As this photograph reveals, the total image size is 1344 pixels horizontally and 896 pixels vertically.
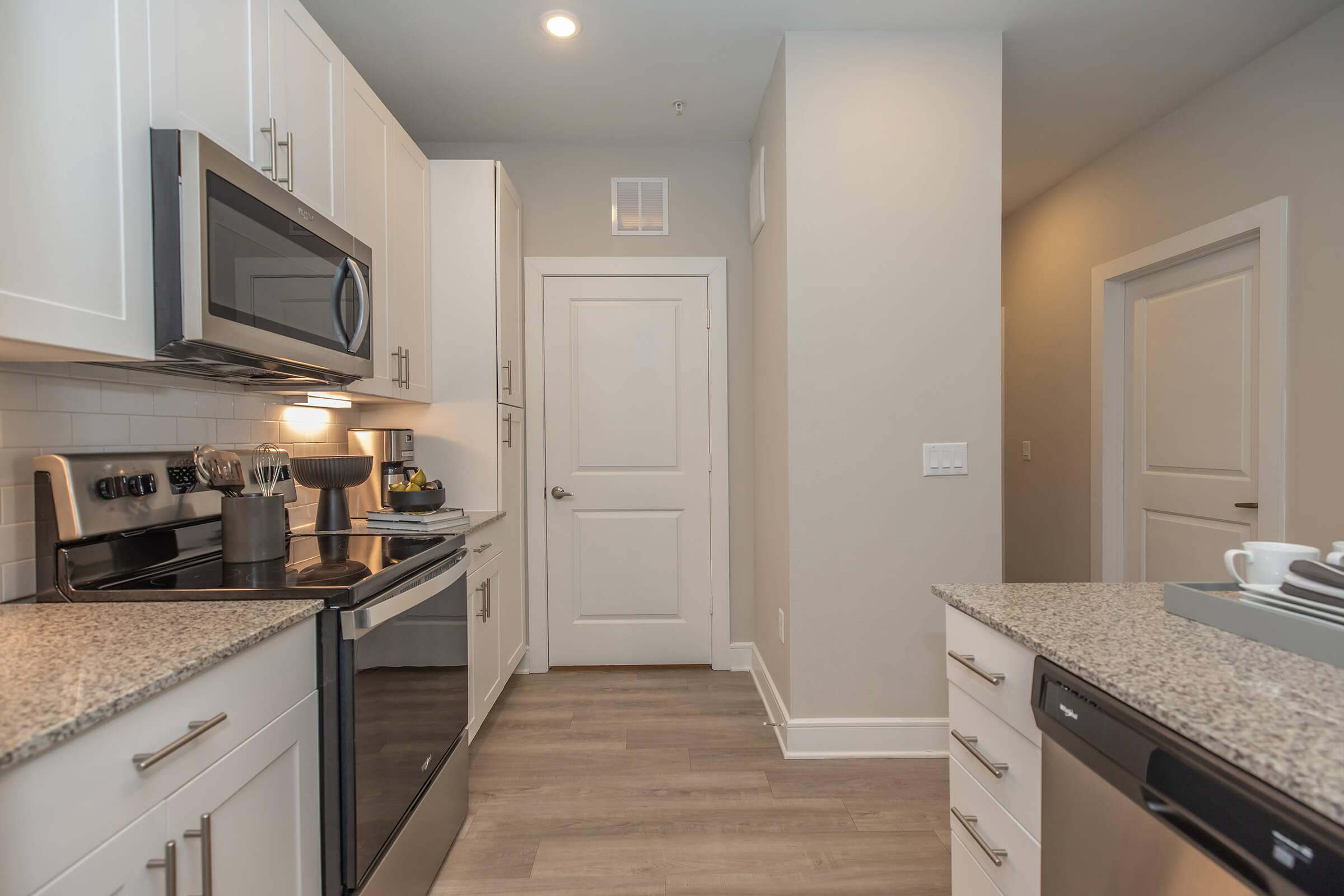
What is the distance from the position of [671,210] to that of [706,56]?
862 millimetres

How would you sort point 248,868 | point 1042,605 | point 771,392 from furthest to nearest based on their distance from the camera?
point 771,392 → point 1042,605 → point 248,868

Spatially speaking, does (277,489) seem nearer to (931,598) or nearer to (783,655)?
(783,655)

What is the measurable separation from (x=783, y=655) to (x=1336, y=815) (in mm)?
2084

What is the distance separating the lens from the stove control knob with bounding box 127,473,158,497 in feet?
4.84

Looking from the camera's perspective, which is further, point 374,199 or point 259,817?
point 374,199

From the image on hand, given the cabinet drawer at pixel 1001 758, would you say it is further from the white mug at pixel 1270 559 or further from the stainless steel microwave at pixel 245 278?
the stainless steel microwave at pixel 245 278

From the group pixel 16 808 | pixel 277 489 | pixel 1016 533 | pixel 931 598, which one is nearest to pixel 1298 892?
pixel 16 808

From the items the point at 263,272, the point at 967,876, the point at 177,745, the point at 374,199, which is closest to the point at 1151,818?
the point at 967,876

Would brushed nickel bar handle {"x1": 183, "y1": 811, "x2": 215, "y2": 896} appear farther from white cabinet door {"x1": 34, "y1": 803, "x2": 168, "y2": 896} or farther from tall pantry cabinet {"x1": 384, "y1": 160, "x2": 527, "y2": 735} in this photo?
tall pantry cabinet {"x1": 384, "y1": 160, "x2": 527, "y2": 735}

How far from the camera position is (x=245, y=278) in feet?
4.66

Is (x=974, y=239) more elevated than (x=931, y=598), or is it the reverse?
(x=974, y=239)

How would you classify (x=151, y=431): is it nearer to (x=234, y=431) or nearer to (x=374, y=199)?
(x=234, y=431)

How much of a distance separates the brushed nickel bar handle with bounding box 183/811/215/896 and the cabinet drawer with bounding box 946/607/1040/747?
1284mm

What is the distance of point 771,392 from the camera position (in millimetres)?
2781
